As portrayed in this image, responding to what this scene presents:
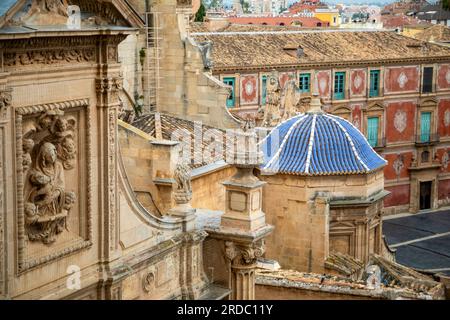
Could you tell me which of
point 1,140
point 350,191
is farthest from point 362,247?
point 1,140

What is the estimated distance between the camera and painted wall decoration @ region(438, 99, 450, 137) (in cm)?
6300

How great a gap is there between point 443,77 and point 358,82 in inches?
310

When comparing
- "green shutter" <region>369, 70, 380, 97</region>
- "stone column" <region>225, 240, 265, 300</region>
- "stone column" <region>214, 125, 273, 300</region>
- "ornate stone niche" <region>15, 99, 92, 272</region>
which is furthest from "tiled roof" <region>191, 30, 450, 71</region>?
"ornate stone niche" <region>15, 99, 92, 272</region>

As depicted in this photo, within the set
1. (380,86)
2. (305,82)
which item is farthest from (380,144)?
(305,82)

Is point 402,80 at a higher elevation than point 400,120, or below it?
higher

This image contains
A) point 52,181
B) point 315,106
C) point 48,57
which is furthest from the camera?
point 315,106

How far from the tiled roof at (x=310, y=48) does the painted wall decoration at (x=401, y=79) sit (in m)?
1.00

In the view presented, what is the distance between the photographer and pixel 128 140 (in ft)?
61.6

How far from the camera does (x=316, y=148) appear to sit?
1069 inches

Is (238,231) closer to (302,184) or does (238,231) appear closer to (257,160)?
(257,160)

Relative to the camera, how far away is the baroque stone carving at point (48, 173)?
1220cm

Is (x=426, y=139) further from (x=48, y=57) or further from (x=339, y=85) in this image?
(x=48, y=57)

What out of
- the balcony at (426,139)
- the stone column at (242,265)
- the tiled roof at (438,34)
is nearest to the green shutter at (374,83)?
the balcony at (426,139)

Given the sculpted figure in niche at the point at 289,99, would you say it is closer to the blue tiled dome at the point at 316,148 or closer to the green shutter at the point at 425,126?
the blue tiled dome at the point at 316,148
